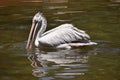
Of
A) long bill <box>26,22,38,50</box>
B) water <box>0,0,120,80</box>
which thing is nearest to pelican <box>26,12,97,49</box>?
long bill <box>26,22,38,50</box>

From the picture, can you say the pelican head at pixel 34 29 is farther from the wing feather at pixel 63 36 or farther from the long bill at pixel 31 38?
the wing feather at pixel 63 36

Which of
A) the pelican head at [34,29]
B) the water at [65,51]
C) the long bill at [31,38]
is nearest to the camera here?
the water at [65,51]

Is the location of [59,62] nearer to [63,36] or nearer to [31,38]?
[63,36]

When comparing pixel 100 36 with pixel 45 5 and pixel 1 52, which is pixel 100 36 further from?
pixel 45 5

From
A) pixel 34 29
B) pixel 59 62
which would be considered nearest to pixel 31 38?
pixel 34 29

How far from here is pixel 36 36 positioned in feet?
38.3

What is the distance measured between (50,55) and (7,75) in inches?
65.0

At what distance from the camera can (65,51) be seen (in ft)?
35.2

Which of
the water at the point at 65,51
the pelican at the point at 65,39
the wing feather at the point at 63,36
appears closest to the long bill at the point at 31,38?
the pelican at the point at 65,39

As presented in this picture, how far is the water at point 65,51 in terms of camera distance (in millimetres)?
8914

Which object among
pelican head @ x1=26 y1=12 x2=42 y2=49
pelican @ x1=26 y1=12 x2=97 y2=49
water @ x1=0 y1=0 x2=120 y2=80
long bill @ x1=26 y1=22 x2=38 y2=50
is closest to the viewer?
water @ x1=0 y1=0 x2=120 y2=80

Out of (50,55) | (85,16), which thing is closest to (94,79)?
(50,55)

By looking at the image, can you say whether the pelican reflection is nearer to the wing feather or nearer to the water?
the water

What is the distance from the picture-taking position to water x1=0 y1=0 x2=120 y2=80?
29.2 ft
